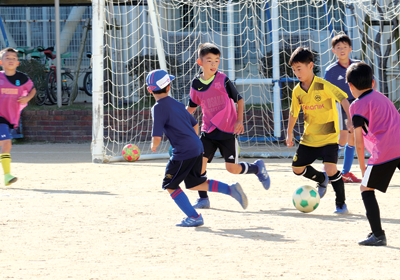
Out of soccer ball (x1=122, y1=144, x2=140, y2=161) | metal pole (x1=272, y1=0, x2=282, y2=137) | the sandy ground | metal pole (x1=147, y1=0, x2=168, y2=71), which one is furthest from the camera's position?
metal pole (x1=272, y1=0, x2=282, y2=137)

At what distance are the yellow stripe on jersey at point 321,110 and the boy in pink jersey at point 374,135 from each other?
1231 mm

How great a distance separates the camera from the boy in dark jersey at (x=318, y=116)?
4.81 meters

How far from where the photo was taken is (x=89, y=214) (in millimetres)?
4844

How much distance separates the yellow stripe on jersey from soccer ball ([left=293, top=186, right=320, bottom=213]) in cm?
47

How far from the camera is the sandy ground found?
10.2 feet

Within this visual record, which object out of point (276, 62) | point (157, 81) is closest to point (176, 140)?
point (157, 81)

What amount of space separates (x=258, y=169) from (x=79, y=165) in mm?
4002

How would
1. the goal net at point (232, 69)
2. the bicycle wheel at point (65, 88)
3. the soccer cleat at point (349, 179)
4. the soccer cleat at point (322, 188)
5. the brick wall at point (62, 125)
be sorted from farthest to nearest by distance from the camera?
the bicycle wheel at point (65, 88) < the brick wall at point (62, 125) < the goal net at point (232, 69) < the soccer cleat at point (349, 179) < the soccer cleat at point (322, 188)

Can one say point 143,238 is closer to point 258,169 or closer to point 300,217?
point 300,217

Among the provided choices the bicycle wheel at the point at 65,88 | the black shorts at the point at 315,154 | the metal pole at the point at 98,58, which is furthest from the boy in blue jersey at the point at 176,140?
the bicycle wheel at the point at 65,88

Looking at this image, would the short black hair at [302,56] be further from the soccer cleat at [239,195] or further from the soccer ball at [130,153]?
the soccer ball at [130,153]

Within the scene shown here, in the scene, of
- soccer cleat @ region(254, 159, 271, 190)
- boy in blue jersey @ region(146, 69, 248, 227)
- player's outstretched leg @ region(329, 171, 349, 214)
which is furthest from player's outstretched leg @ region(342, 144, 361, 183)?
boy in blue jersey @ region(146, 69, 248, 227)

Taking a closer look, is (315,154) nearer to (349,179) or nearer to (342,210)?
(342,210)

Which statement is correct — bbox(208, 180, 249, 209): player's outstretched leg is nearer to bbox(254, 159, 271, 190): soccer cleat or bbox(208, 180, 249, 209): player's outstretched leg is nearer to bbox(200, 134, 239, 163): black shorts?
bbox(200, 134, 239, 163): black shorts
